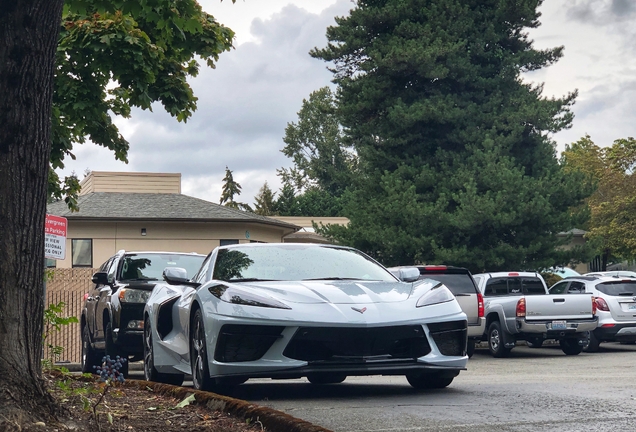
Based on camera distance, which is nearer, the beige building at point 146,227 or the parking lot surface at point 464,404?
the parking lot surface at point 464,404

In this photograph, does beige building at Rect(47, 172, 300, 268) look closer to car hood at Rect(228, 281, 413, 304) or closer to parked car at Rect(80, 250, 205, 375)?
parked car at Rect(80, 250, 205, 375)

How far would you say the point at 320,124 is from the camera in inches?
3398

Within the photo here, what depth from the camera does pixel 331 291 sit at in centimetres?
822

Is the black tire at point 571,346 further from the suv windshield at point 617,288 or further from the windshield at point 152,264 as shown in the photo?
the windshield at point 152,264

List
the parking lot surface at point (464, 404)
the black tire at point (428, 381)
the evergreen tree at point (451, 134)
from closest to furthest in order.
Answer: the parking lot surface at point (464, 404) < the black tire at point (428, 381) < the evergreen tree at point (451, 134)

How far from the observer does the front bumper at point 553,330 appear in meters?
18.9

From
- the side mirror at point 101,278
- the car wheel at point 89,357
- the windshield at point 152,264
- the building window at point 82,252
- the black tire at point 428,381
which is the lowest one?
the black tire at point 428,381

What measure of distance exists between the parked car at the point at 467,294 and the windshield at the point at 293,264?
8.87 metres

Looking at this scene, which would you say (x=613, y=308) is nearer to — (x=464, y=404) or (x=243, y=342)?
(x=464, y=404)

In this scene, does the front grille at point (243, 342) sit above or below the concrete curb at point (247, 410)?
above

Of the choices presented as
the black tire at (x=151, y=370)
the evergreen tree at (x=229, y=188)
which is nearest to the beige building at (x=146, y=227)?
the black tire at (x=151, y=370)

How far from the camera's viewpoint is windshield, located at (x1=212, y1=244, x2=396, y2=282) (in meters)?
8.95

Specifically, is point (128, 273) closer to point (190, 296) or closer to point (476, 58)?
point (190, 296)

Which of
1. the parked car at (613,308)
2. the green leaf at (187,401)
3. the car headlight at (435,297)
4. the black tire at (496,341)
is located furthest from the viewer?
the parked car at (613,308)
